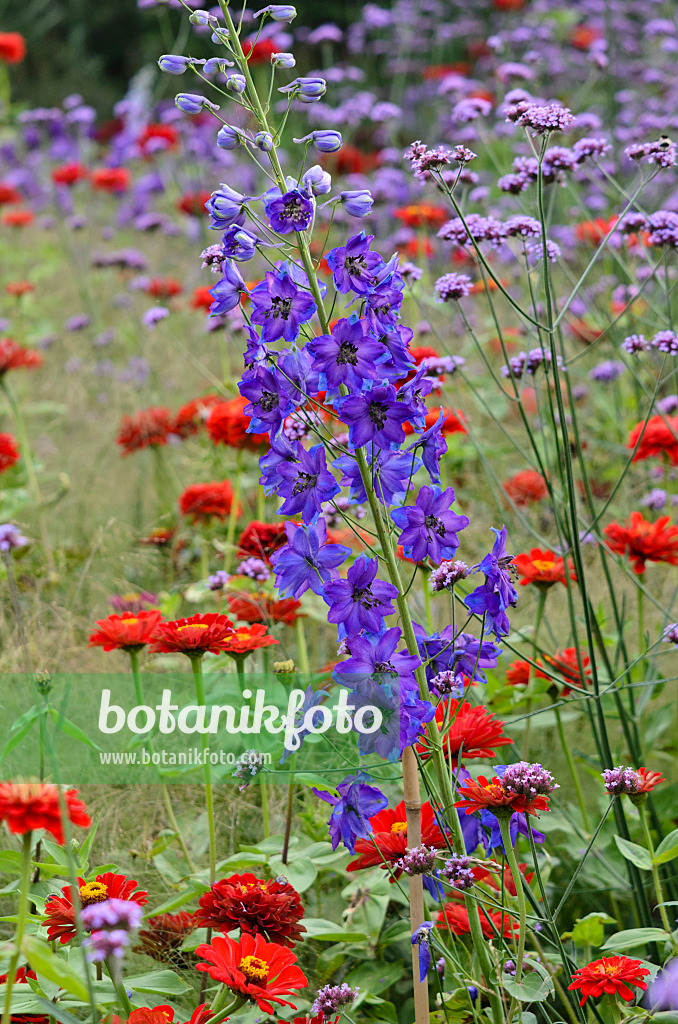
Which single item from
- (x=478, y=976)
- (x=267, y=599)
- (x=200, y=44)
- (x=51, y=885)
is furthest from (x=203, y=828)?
(x=200, y=44)

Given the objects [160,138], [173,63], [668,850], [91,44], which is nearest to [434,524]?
[668,850]

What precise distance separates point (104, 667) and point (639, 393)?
5.60ft

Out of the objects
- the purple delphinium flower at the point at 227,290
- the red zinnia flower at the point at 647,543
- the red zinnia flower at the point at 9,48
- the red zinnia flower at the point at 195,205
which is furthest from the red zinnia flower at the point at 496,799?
the red zinnia flower at the point at 9,48

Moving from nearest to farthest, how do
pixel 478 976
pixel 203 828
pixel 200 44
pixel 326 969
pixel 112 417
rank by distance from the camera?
pixel 478 976 < pixel 326 969 < pixel 203 828 < pixel 112 417 < pixel 200 44

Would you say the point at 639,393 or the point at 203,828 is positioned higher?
the point at 639,393

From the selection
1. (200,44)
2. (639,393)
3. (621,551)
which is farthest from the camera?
(200,44)

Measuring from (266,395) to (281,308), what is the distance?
3.8 inches

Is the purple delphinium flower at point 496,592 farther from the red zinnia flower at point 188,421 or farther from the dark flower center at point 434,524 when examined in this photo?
the red zinnia flower at point 188,421

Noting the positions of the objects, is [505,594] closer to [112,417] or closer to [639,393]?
[639,393]

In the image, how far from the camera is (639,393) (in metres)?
2.78

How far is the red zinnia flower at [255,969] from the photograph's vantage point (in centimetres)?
96

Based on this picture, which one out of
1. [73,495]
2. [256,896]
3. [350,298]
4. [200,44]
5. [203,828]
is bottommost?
[256,896]

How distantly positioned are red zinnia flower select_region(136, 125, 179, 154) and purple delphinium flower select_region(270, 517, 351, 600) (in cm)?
352

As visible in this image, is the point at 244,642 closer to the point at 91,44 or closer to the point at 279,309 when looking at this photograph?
the point at 279,309
